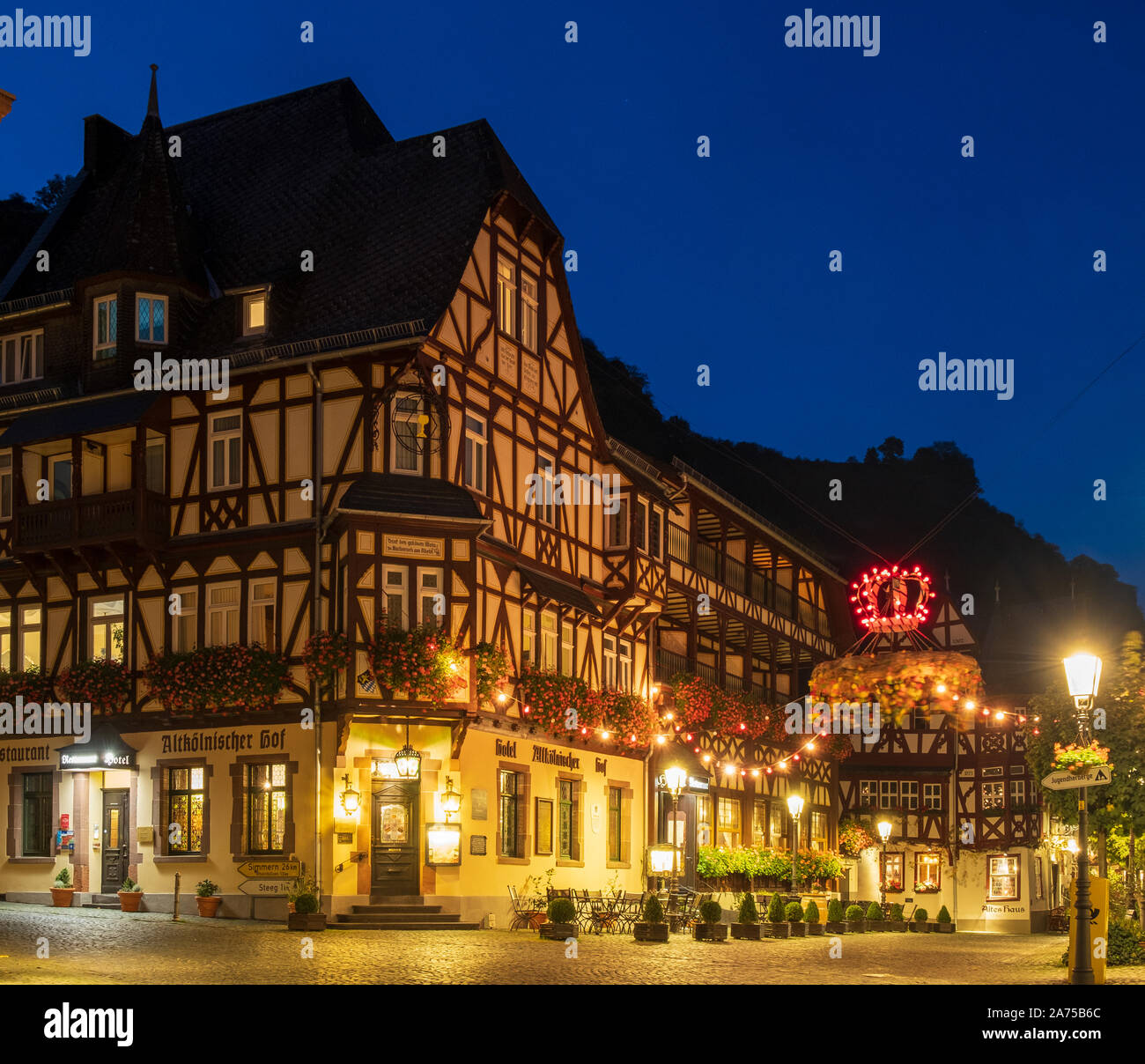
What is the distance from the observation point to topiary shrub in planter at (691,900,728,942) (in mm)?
28156

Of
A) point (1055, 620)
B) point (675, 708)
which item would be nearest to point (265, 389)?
point (675, 708)

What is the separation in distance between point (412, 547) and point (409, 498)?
88 centimetres

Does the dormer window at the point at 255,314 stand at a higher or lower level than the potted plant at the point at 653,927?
higher

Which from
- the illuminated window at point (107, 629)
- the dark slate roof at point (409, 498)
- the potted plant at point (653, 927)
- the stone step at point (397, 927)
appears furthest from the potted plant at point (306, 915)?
the illuminated window at point (107, 629)

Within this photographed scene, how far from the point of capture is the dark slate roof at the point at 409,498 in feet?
96.9

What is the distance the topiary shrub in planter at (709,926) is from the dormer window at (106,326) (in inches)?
627

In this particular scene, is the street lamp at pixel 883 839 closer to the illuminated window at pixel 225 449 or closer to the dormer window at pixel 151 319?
the illuminated window at pixel 225 449

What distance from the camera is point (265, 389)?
31453mm

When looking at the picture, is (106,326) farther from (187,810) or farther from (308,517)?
(187,810)

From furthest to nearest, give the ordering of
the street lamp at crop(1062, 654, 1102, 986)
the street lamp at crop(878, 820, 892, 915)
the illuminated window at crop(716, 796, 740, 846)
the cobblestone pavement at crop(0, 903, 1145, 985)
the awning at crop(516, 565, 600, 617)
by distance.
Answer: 1. the street lamp at crop(878, 820, 892, 915)
2. the illuminated window at crop(716, 796, 740, 846)
3. the awning at crop(516, 565, 600, 617)
4. the cobblestone pavement at crop(0, 903, 1145, 985)
5. the street lamp at crop(1062, 654, 1102, 986)

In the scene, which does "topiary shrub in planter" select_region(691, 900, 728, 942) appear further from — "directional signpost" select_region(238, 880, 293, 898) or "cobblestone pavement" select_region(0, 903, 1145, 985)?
"directional signpost" select_region(238, 880, 293, 898)

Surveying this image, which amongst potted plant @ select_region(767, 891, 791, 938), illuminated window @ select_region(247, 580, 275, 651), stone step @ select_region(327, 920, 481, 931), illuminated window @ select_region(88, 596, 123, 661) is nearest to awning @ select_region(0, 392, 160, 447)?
illuminated window @ select_region(88, 596, 123, 661)

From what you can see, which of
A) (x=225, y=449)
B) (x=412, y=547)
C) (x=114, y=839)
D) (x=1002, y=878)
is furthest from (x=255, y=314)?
(x=1002, y=878)

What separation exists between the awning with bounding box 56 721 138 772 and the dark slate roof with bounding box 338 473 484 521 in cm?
663
